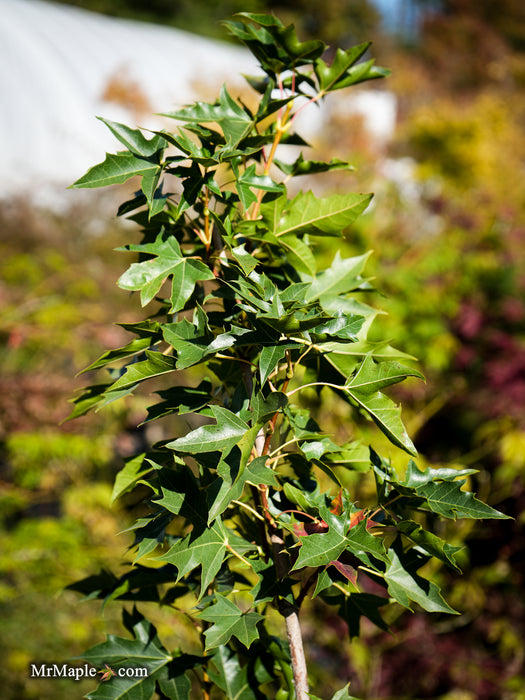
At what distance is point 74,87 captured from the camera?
10.5m

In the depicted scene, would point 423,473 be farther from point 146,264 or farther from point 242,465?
point 146,264

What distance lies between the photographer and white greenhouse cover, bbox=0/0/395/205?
9.59 m

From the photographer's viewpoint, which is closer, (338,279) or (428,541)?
(428,541)

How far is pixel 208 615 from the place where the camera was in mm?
662

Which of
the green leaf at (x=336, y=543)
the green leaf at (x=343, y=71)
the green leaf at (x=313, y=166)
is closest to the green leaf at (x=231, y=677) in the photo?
the green leaf at (x=336, y=543)

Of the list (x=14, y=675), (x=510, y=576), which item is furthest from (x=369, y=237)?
(x=14, y=675)

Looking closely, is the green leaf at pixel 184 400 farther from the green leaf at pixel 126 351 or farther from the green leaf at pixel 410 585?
the green leaf at pixel 410 585

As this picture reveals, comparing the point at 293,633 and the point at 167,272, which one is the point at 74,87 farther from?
the point at 293,633

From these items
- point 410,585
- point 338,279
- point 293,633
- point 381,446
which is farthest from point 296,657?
point 381,446

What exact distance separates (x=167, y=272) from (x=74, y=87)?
37.4 ft

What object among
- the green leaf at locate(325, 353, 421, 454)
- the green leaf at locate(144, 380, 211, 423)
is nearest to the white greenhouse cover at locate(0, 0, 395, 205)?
the green leaf at locate(144, 380, 211, 423)

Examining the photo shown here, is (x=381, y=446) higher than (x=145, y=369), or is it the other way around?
(x=145, y=369)

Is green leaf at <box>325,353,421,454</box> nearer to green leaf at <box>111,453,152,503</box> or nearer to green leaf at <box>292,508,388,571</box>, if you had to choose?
green leaf at <box>292,508,388,571</box>

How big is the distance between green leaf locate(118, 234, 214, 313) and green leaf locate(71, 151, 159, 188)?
0.28 feet
